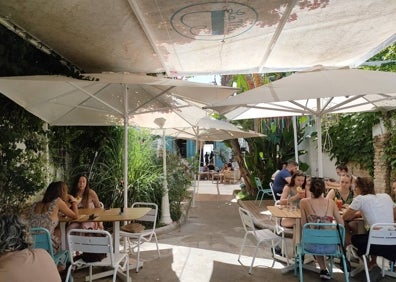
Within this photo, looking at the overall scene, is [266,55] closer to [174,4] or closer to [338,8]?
[338,8]

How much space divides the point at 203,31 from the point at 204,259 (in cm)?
365

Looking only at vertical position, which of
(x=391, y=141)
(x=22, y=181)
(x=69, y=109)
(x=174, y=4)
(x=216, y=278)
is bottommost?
(x=216, y=278)

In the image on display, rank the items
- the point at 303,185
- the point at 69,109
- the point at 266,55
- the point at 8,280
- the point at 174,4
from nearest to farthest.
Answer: the point at 8,280 → the point at 174,4 → the point at 303,185 → the point at 69,109 → the point at 266,55

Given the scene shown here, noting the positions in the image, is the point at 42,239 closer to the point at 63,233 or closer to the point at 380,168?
the point at 63,233

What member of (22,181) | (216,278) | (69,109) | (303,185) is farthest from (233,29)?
(22,181)

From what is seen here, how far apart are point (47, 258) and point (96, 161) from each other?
19.7ft

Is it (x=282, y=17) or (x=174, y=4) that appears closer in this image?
(x=174, y=4)

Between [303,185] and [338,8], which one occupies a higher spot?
[338,8]

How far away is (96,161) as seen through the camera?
27.0 feet

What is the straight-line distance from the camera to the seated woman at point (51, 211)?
404cm

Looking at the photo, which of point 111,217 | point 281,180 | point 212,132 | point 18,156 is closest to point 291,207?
point 111,217

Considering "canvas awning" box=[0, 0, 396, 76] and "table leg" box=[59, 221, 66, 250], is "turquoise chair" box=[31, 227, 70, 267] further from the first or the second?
"canvas awning" box=[0, 0, 396, 76]

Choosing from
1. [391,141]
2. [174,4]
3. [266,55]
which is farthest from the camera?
[391,141]

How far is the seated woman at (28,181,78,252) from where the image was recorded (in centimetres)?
404
